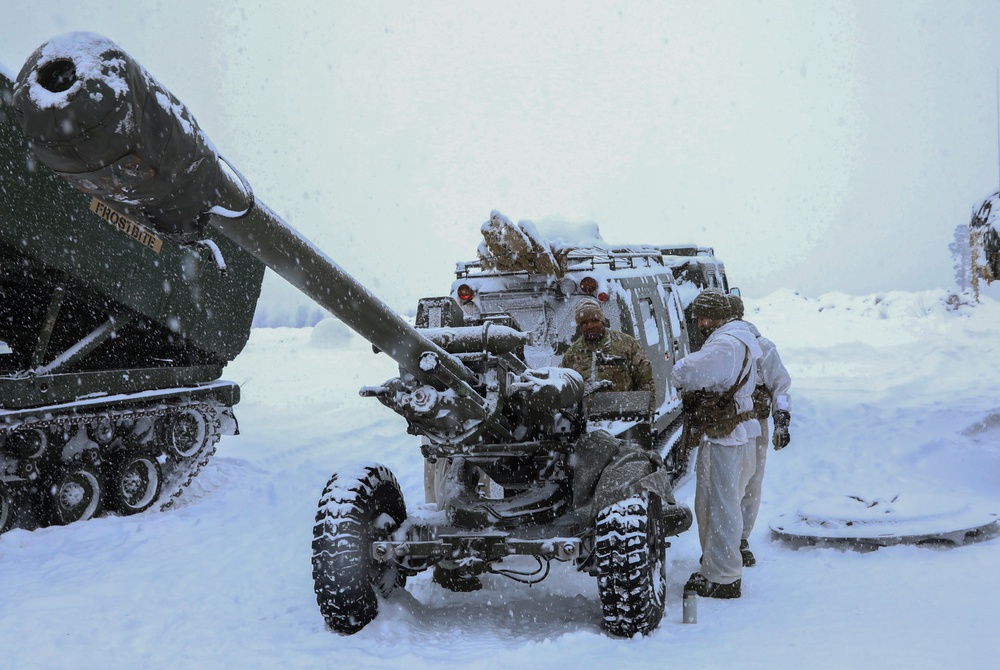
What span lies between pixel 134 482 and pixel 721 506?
6502 mm

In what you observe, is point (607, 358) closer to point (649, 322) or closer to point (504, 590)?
point (504, 590)

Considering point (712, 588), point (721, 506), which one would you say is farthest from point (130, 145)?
point (712, 588)

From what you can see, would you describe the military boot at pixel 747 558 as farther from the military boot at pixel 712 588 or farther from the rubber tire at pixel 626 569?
the rubber tire at pixel 626 569

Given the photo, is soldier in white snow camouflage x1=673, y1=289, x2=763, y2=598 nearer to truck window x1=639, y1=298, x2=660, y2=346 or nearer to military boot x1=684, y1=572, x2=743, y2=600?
military boot x1=684, y1=572, x2=743, y2=600

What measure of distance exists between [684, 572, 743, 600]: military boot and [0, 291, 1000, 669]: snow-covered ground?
0.26 feet

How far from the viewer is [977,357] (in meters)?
17.2

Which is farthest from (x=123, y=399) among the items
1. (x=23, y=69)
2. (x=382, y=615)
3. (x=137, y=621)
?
(x=23, y=69)

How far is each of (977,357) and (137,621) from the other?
17193mm

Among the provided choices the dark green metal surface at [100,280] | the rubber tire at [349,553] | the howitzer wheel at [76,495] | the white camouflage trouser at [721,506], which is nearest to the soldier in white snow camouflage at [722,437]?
the white camouflage trouser at [721,506]

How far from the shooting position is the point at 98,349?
9141 millimetres

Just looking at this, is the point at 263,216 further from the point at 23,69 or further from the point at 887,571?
the point at 887,571

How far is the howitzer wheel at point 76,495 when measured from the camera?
320 inches

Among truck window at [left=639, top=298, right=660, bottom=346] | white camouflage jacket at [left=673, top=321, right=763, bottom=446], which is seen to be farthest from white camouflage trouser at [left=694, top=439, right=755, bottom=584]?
truck window at [left=639, top=298, right=660, bottom=346]

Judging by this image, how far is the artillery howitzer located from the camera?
2852 millimetres
